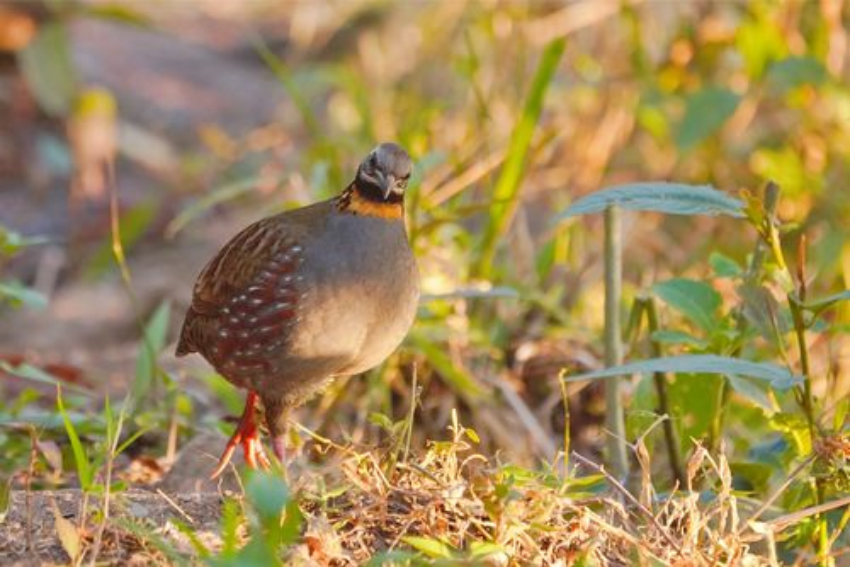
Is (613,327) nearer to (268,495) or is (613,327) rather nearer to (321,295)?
(321,295)

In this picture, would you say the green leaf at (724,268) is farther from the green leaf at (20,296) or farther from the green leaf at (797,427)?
the green leaf at (20,296)

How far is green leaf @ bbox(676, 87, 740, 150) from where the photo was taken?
666cm

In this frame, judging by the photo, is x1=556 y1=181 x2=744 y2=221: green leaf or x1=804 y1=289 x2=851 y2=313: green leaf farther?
x1=556 y1=181 x2=744 y2=221: green leaf

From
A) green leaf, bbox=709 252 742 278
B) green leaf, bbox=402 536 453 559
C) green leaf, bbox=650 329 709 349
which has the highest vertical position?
green leaf, bbox=709 252 742 278

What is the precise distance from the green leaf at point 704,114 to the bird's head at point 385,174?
8.47ft

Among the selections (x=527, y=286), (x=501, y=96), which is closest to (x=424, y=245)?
(x=527, y=286)

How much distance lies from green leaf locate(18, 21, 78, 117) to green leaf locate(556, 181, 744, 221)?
5414 mm

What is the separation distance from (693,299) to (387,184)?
2.75 feet

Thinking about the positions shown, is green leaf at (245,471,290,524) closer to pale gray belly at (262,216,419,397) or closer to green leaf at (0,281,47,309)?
pale gray belly at (262,216,419,397)

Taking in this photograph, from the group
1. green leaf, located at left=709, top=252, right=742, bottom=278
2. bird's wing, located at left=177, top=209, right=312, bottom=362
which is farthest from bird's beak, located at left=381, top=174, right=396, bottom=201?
green leaf, located at left=709, top=252, right=742, bottom=278

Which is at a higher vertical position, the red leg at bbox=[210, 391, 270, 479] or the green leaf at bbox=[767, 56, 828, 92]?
the green leaf at bbox=[767, 56, 828, 92]

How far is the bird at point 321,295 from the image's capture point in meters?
4.16

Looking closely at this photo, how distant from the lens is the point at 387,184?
4.22 metres

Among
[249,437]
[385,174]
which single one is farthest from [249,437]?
[385,174]
